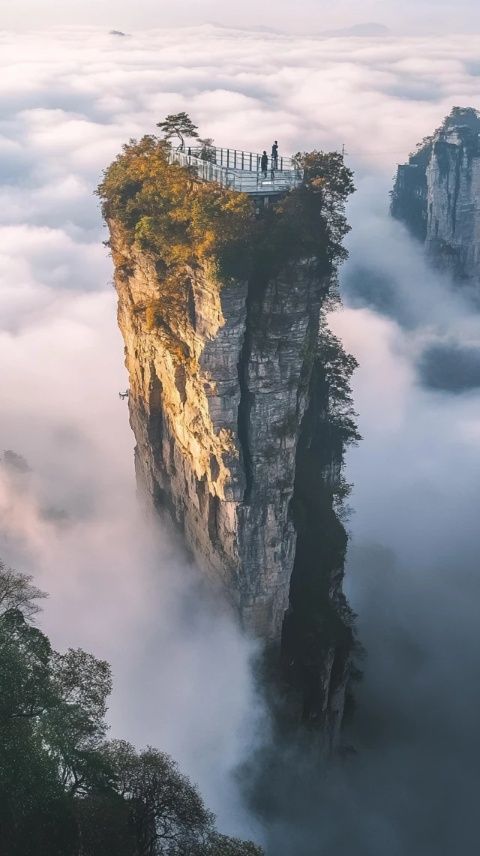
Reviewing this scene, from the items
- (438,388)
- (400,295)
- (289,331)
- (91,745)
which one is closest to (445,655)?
(289,331)

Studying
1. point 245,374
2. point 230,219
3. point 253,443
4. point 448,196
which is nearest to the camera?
point 230,219

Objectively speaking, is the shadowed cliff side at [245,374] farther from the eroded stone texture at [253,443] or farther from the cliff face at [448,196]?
the cliff face at [448,196]

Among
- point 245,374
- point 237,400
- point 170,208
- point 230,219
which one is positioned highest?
point 170,208

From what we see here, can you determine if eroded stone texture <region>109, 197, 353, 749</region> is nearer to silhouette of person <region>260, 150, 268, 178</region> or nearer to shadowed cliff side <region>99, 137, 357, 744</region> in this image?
shadowed cliff side <region>99, 137, 357, 744</region>

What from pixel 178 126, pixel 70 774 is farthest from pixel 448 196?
pixel 70 774

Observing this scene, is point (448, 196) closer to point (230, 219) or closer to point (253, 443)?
point (253, 443)

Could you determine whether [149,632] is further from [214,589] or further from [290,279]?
[290,279]

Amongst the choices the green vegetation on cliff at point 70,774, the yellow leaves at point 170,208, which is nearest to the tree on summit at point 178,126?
the yellow leaves at point 170,208
